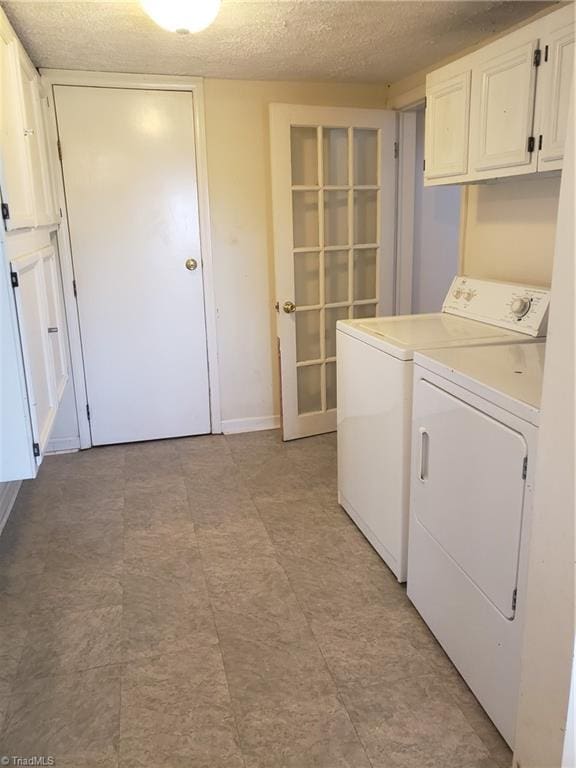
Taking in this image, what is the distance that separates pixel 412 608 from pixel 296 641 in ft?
1.47

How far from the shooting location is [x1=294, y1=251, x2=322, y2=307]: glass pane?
3.50 meters

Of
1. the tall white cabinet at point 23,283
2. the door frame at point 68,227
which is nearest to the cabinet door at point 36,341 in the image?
the tall white cabinet at point 23,283

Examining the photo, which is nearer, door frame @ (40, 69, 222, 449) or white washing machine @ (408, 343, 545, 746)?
white washing machine @ (408, 343, 545, 746)

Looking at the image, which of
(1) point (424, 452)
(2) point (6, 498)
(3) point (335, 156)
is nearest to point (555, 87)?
(1) point (424, 452)

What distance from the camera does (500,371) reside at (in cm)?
165

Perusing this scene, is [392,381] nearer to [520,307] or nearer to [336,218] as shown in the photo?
[520,307]

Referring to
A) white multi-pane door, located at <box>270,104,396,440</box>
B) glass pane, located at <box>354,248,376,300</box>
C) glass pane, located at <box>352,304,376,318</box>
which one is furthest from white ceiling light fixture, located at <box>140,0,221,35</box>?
glass pane, located at <box>352,304,376,318</box>

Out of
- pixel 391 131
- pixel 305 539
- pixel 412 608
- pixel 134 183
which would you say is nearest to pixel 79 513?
pixel 305 539

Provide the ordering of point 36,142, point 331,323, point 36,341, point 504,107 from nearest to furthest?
point 504,107 < point 36,341 < point 36,142 < point 331,323

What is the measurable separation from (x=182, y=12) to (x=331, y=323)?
2.02 meters

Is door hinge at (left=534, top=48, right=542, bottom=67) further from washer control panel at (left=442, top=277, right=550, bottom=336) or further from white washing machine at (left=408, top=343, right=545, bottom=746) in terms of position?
white washing machine at (left=408, top=343, right=545, bottom=746)

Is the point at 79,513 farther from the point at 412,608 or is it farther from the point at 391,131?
the point at 391,131

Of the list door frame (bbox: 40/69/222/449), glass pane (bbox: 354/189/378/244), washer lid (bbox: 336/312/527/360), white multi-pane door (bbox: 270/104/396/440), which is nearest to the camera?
washer lid (bbox: 336/312/527/360)

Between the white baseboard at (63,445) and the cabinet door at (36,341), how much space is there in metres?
1.06
